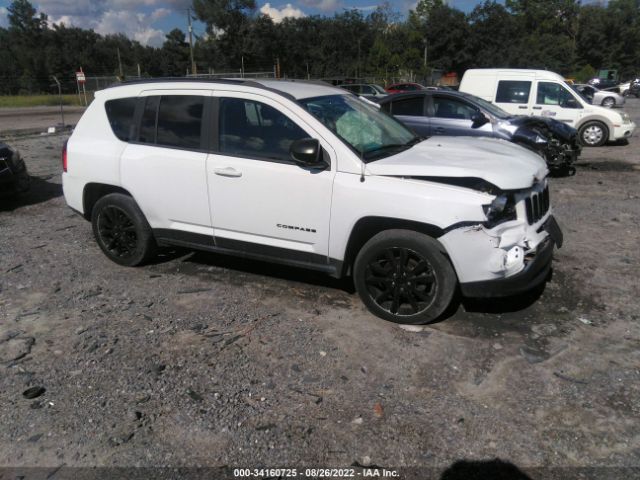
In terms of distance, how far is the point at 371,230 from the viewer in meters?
4.05

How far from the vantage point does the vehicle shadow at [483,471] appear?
2.55 meters

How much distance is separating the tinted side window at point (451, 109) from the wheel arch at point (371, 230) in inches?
252

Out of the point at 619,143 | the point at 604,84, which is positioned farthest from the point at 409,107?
the point at 604,84

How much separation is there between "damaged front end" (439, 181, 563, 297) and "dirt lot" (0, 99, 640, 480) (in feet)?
1.49

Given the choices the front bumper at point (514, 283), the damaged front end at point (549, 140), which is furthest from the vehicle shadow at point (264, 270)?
the damaged front end at point (549, 140)

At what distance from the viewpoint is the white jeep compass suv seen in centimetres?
369

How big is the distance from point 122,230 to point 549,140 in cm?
815

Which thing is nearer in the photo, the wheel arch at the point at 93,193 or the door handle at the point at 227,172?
the door handle at the point at 227,172

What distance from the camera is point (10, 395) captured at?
3279 millimetres

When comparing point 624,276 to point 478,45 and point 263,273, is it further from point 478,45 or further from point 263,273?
point 478,45

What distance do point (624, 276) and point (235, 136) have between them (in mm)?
3916

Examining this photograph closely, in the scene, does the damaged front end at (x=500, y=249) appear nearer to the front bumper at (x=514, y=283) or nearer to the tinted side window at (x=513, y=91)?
the front bumper at (x=514, y=283)

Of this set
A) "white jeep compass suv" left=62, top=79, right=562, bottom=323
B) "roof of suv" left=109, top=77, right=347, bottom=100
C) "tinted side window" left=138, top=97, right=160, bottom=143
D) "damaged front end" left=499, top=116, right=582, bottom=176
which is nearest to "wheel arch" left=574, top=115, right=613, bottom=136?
"damaged front end" left=499, top=116, right=582, bottom=176

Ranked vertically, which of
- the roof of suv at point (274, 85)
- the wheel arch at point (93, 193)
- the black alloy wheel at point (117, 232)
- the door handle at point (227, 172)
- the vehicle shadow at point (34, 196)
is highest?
the roof of suv at point (274, 85)
